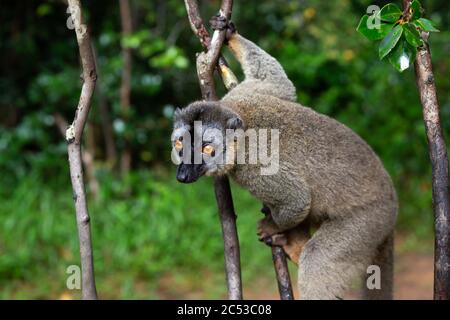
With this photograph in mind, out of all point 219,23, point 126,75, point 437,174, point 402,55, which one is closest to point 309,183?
point 437,174

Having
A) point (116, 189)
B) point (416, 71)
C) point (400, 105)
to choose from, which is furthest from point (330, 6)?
point (416, 71)

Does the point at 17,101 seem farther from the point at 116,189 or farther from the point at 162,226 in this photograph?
the point at 162,226

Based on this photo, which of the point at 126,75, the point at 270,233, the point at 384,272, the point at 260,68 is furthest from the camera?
the point at 126,75

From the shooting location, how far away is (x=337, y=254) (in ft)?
17.5

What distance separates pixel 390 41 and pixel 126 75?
24.6 ft

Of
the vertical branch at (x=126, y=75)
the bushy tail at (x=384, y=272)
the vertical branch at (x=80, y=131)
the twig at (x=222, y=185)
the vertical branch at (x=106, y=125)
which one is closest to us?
the vertical branch at (x=80, y=131)

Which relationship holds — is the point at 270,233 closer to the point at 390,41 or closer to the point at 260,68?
the point at 260,68

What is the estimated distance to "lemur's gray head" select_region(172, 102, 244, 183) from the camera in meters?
4.88

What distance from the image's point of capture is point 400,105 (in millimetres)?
11695

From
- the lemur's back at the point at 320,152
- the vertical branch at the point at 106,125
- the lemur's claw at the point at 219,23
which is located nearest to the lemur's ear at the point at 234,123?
the lemur's back at the point at 320,152

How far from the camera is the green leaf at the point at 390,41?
3764 mm

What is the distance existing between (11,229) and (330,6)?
7490 millimetres

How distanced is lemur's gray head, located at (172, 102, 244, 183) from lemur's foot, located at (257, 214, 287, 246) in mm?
783

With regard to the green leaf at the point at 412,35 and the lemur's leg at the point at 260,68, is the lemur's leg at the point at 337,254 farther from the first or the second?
the green leaf at the point at 412,35
